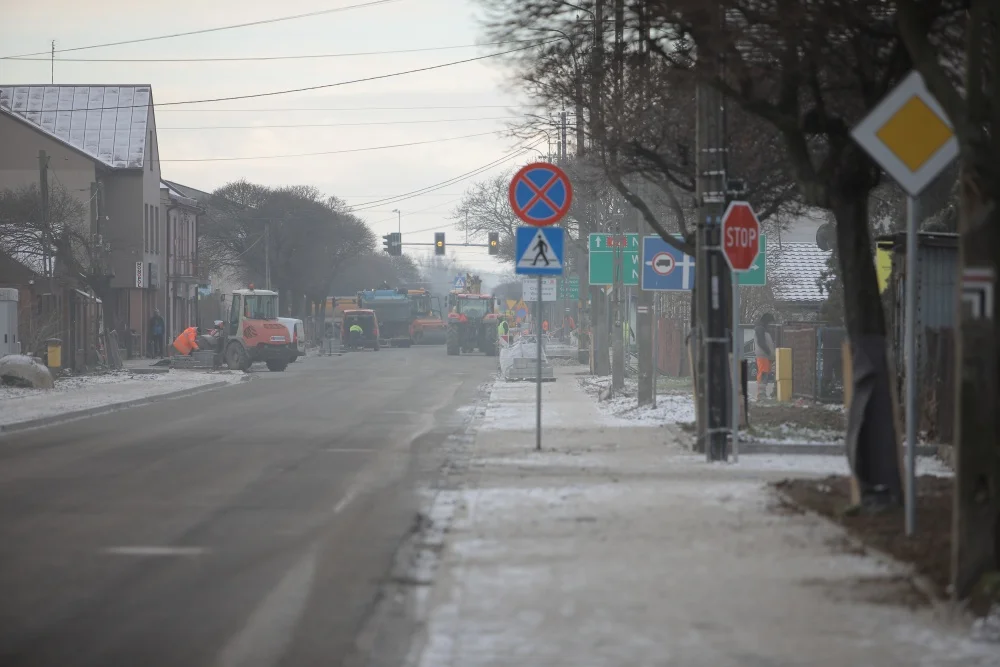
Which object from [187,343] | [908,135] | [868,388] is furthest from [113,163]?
[908,135]

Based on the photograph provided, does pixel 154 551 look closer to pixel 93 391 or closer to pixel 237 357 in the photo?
pixel 93 391

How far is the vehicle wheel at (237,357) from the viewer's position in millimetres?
46562

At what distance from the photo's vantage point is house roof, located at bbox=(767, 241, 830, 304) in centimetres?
5475

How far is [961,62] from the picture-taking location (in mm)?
14492

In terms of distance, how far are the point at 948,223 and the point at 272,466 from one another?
54.0 ft

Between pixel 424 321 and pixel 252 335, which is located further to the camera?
pixel 424 321

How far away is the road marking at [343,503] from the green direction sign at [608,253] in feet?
66.1

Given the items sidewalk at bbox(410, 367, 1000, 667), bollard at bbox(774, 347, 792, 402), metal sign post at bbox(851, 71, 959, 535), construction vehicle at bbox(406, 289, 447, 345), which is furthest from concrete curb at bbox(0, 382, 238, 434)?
construction vehicle at bbox(406, 289, 447, 345)

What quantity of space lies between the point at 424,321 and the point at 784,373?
205 feet

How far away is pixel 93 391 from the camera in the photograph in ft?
106

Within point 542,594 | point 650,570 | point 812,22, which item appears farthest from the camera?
point 812,22

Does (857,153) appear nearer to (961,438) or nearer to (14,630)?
(961,438)

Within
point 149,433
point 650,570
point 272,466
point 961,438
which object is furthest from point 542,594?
point 149,433

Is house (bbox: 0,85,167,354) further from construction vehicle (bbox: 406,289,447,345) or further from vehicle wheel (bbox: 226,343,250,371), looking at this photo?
vehicle wheel (bbox: 226,343,250,371)
